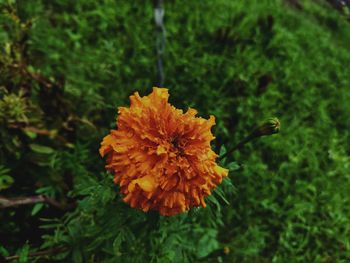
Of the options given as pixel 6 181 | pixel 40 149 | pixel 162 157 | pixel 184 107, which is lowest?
pixel 6 181

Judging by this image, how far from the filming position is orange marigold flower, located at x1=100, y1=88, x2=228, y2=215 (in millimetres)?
1294

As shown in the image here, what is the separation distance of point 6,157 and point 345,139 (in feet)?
7.37

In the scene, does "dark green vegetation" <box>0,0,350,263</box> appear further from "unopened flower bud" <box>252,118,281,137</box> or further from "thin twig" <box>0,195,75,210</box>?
"unopened flower bud" <box>252,118,281,137</box>

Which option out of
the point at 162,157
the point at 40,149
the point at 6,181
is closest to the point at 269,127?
the point at 162,157

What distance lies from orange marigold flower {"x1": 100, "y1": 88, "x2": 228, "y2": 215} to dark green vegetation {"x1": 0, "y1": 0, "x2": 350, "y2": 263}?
0.19m

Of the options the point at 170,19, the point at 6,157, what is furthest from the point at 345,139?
the point at 6,157

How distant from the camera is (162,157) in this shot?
4.32ft

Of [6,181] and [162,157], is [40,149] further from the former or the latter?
[162,157]

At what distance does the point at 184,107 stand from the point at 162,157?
1055 millimetres

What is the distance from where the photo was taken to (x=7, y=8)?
88.4 inches

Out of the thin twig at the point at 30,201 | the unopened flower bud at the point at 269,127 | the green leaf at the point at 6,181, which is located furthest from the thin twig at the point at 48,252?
the unopened flower bud at the point at 269,127

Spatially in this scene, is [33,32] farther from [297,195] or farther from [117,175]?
[297,195]

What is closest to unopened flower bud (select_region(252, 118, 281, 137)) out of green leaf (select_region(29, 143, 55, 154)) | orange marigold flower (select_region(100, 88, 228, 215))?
orange marigold flower (select_region(100, 88, 228, 215))

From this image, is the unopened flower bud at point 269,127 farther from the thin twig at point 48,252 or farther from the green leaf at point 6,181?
the green leaf at point 6,181
